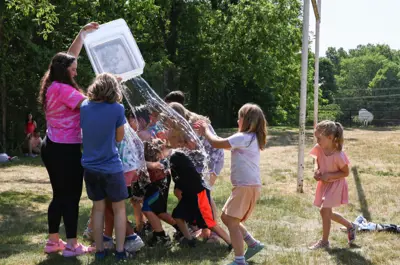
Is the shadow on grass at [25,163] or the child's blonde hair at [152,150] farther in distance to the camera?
the shadow on grass at [25,163]

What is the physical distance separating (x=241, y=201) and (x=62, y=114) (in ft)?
5.91

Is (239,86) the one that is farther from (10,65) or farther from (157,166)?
(157,166)

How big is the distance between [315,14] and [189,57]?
17.7 m

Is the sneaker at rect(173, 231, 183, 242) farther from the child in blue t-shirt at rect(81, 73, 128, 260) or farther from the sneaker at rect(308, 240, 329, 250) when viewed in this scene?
the sneaker at rect(308, 240, 329, 250)

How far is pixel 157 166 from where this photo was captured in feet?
16.2

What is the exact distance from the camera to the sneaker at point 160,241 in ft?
16.2

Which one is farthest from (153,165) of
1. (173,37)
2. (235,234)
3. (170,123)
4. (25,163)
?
(173,37)

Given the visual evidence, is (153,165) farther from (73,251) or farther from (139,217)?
(73,251)

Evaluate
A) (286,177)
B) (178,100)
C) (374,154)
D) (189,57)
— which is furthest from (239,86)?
(178,100)

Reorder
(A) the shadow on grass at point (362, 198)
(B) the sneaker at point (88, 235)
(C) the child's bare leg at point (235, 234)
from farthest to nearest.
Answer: (A) the shadow on grass at point (362, 198), (B) the sneaker at point (88, 235), (C) the child's bare leg at point (235, 234)

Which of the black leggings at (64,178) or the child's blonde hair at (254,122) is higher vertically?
the child's blonde hair at (254,122)

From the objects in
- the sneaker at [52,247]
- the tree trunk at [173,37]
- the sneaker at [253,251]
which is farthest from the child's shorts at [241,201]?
the tree trunk at [173,37]

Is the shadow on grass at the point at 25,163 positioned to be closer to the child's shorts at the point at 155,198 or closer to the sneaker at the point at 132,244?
the child's shorts at the point at 155,198

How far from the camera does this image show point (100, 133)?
421 centimetres
